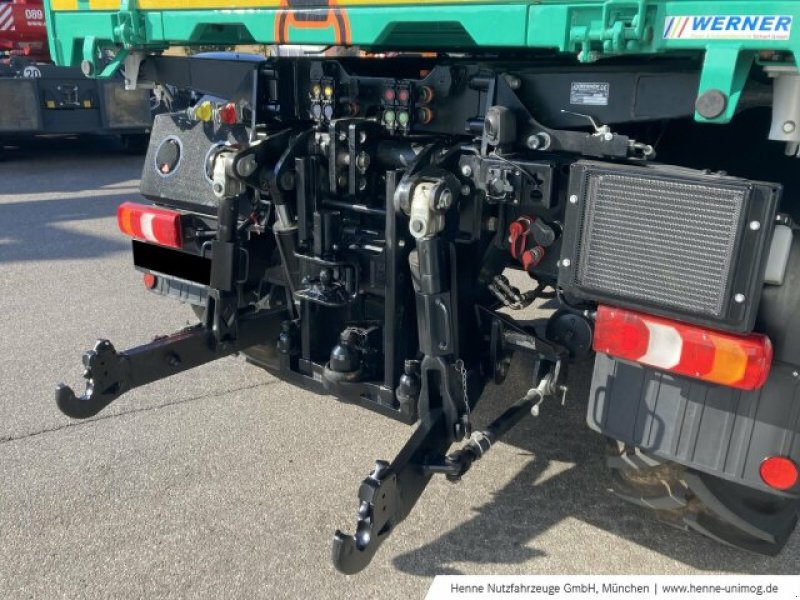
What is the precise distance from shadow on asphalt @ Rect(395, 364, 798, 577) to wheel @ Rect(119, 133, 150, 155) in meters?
9.83

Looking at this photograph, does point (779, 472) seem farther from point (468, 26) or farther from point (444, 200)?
point (468, 26)

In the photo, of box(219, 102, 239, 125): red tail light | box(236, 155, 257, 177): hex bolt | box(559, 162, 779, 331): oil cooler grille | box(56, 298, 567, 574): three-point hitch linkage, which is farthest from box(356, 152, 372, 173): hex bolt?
box(559, 162, 779, 331): oil cooler grille

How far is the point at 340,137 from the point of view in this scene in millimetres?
2814

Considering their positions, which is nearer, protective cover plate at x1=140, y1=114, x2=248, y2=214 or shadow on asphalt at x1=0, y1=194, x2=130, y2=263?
protective cover plate at x1=140, y1=114, x2=248, y2=214

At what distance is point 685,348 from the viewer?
2150mm

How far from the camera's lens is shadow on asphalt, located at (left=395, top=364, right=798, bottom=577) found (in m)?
2.65

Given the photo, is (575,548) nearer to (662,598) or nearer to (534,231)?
(662,598)

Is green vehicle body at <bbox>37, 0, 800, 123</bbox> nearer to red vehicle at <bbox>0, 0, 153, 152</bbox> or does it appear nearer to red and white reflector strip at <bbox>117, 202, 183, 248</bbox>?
red and white reflector strip at <bbox>117, 202, 183, 248</bbox>

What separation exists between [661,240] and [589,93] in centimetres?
53

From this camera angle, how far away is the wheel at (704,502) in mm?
2492

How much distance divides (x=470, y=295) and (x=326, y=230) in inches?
22.7

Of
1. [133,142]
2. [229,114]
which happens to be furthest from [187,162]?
[133,142]

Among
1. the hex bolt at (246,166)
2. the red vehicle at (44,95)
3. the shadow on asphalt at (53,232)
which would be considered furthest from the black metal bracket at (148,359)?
the red vehicle at (44,95)

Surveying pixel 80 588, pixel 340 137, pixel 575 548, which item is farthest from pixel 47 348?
pixel 575 548
